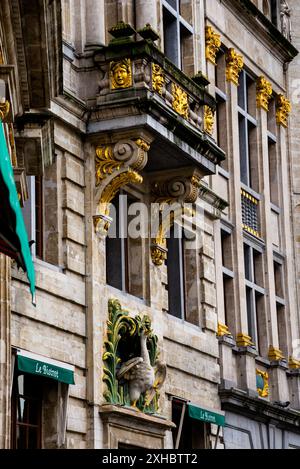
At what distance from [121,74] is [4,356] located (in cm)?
833

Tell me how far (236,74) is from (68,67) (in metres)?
10.7

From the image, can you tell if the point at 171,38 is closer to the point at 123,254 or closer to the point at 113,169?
the point at 113,169

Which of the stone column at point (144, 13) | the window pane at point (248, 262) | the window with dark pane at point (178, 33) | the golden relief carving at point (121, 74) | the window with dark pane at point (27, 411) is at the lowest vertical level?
the window with dark pane at point (27, 411)

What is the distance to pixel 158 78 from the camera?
2916 centimetres

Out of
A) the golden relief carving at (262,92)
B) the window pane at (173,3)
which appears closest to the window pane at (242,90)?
the golden relief carving at (262,92)

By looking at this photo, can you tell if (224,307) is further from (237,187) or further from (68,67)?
(68,67)

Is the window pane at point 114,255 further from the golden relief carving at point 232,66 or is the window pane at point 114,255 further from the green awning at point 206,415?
the golden relief carving at point 232,66

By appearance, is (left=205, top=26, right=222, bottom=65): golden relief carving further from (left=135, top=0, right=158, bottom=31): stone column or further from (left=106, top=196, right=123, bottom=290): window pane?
(left=106, top=196, right=123, bottom=290): window pane

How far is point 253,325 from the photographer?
127ft

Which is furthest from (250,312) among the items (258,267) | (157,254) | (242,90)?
(157,254)

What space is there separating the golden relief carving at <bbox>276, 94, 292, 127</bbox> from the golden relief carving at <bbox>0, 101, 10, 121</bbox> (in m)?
22.4

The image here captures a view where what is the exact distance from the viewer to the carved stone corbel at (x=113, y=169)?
28.7 metres

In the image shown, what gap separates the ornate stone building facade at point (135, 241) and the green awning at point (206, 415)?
0.04 meters

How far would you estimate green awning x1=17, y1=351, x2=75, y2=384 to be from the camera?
25344 millimetres
